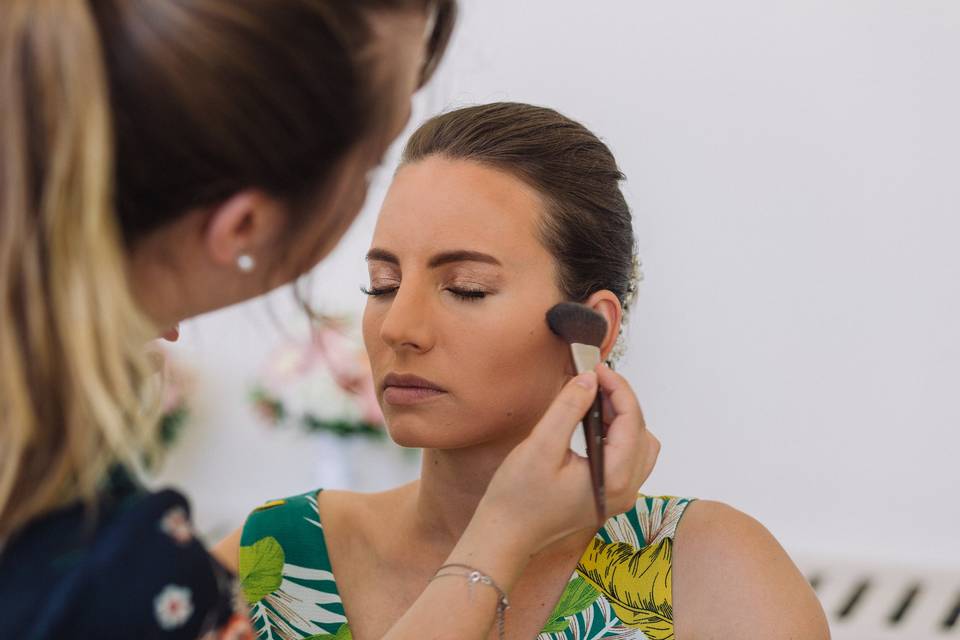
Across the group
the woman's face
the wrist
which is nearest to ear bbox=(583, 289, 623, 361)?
the woman's face

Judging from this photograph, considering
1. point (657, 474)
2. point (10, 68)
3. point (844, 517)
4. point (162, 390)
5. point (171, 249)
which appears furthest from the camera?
point (657, 474)

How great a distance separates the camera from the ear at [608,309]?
1341 mm

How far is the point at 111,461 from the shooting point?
0.70m

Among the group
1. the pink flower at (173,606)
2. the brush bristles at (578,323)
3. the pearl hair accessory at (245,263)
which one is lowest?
the pink flower at (173,606)

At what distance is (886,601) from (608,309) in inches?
41.5

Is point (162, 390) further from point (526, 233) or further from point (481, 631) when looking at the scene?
point (526, 233)

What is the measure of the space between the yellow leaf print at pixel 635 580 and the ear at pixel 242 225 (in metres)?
0.69

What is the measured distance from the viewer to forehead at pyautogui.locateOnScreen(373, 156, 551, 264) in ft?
4.15

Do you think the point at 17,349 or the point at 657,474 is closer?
the point at 17,349

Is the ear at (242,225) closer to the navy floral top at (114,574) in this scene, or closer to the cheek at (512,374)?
the navy floral top at (114,574)

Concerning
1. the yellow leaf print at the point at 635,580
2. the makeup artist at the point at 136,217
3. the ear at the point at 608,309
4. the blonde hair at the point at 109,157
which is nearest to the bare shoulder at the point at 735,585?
the yellow leaf print at the point at 635,580

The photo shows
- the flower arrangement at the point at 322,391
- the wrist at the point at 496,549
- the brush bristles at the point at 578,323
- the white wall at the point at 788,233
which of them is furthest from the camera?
the flower arrangement at the point at 322,391

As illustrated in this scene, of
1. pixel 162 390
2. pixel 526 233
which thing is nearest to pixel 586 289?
pixel 526 233

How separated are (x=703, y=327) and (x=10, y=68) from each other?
72.3 inches
